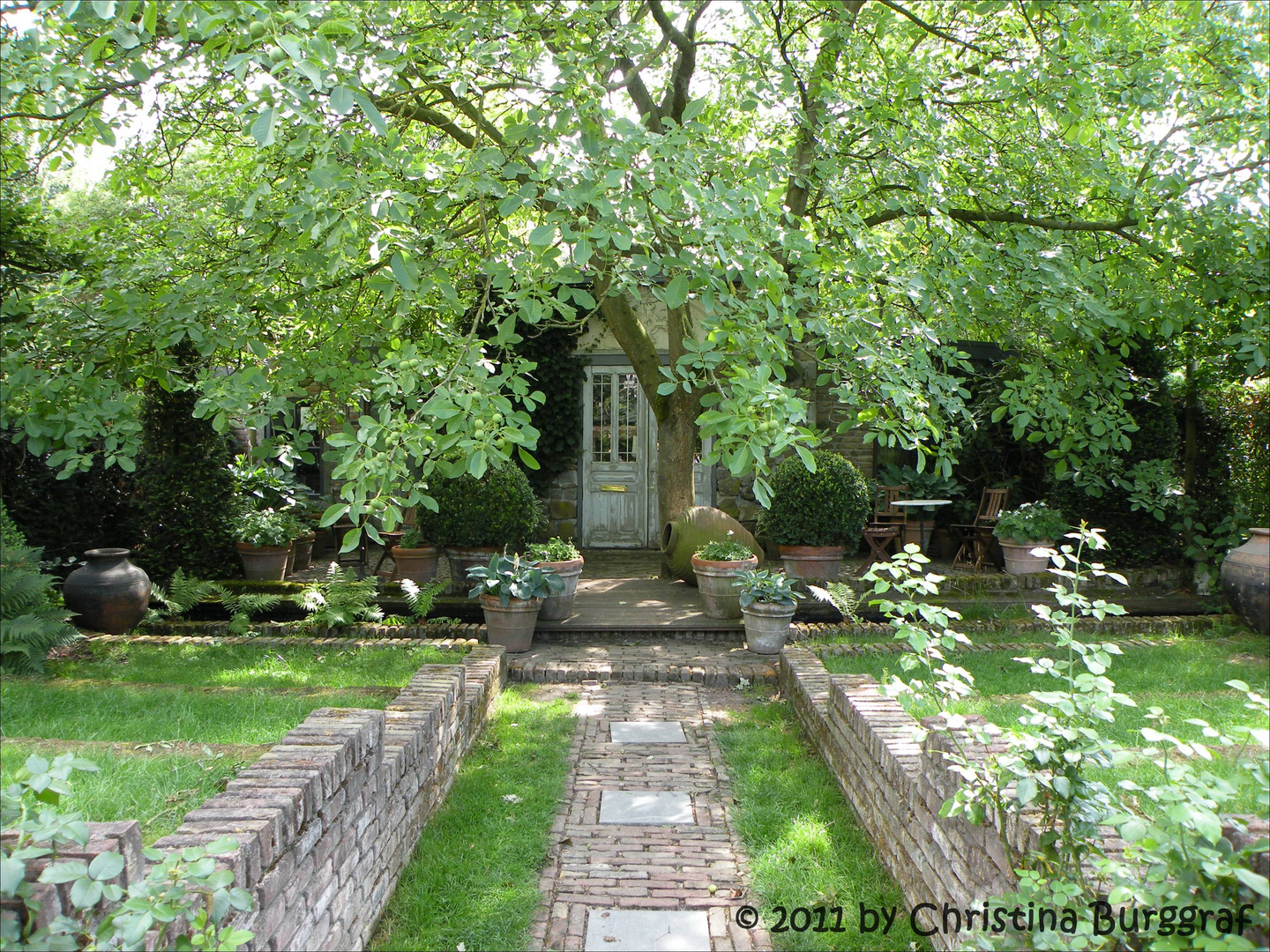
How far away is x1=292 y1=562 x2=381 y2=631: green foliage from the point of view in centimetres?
698

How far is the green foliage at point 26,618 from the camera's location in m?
5.18

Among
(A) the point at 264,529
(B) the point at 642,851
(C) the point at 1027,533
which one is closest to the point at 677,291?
(B) the point at 642,851

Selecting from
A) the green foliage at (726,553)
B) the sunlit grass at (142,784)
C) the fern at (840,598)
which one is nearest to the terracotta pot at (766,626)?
the fern at (840,598)

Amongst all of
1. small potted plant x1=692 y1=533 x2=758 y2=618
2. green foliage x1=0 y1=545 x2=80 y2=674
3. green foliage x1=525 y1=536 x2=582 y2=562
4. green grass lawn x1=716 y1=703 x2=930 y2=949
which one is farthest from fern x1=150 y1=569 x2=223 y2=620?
green grass lawn x1=716 y1=703 x2=930 y2=949

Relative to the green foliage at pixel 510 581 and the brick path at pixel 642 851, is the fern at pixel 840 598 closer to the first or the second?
the brick path at pixel 642 851

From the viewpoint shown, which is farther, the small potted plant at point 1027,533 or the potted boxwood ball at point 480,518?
the small potted plant at point 1027,533

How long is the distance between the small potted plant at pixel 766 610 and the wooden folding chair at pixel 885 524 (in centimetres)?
259

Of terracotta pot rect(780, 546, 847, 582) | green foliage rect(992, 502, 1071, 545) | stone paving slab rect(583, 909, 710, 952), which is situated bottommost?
stone paving slab rect(583, 909, 710, 952)

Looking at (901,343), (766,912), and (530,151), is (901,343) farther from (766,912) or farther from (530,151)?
(766,912)

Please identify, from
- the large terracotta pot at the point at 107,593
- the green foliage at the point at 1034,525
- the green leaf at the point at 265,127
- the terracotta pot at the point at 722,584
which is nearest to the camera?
the green leaf at the point at 265,127

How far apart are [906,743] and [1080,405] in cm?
483

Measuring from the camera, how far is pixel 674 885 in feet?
12.0

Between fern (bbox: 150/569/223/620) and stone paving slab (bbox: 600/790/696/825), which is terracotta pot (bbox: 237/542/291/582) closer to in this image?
fern (bbox: 150/569/223/620)

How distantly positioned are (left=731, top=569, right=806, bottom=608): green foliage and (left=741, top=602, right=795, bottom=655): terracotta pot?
4 cm
